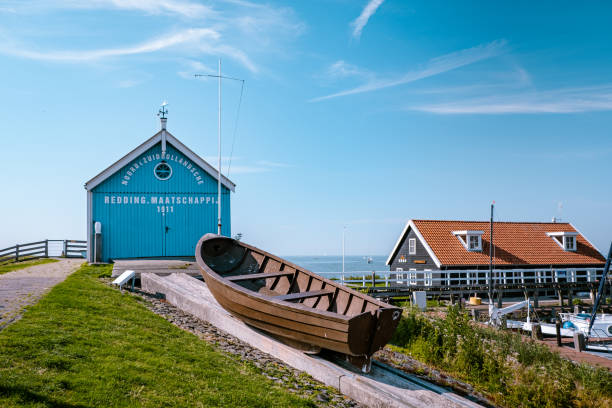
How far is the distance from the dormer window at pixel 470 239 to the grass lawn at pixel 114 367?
21116 mm

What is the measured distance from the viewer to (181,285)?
14.2m

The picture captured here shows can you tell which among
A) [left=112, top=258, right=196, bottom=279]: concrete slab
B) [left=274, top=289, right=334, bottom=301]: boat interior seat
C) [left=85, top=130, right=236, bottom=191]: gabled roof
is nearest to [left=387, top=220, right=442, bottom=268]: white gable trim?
[left=85, top=130, right=236, bottom=191]: gabled roof

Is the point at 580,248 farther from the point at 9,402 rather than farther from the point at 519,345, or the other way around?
the point at 9,402

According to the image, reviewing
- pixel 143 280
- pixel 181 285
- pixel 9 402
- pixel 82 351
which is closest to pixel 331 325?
pixel 82 351

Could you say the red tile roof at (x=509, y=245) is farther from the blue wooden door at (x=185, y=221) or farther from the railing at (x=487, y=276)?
the blue wooden door at (x=185, y=221)

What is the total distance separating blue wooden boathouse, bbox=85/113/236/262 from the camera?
20.9 m

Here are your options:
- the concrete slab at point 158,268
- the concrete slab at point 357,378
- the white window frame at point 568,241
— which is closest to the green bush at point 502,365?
the concrete slab at point 357,378

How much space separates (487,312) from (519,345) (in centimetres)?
946

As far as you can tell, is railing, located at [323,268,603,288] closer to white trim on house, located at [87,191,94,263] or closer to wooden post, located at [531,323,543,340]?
wooden post, located at [531,323,543,340]

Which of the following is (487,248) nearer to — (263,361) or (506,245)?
(506,245)

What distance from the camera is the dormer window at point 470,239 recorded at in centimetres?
2684

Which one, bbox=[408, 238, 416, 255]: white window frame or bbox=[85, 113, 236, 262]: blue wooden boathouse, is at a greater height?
bbox=[85, 113, 236, 262]: blue wooden boathouse

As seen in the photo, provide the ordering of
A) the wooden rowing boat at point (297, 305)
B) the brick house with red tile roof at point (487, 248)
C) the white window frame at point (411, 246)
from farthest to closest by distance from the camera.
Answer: the white window frame at point (411, 246) < the brick house with red tile roof at point (487, 248) < the wooden rowing boat at point (297, 305)

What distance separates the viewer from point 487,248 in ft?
90.0
